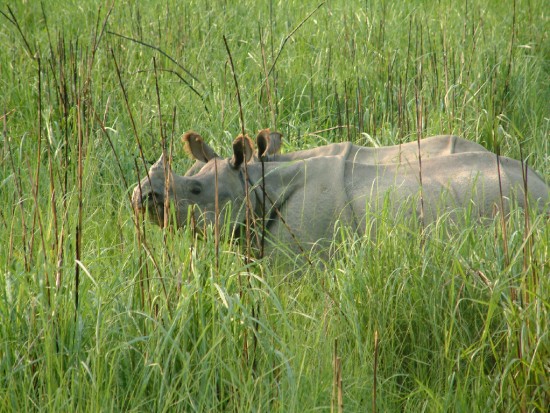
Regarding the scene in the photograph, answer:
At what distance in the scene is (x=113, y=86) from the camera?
6594mm

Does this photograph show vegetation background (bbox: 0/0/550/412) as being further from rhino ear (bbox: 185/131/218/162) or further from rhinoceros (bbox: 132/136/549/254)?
rhino ear (bbox: 185/131/218/162)

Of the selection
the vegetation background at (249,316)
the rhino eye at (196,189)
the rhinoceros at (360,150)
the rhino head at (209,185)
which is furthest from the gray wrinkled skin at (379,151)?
the vegetation background at (249,316)

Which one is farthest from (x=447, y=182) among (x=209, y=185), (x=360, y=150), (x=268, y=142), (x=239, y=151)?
(x=209, y=185)

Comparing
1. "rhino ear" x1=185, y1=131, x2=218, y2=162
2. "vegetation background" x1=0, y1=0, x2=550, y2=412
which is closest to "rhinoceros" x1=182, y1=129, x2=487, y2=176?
"rhino ear" x1=185, y1=131, x2=218, y2=162

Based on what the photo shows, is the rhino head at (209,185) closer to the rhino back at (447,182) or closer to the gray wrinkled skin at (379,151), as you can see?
the gray wrinkled skin at (379,151)

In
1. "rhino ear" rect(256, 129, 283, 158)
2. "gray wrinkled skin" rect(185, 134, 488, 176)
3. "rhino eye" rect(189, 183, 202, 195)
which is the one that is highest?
"rhino ear" rect(256, 129, 283, 158)

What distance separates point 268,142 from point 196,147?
455 mm

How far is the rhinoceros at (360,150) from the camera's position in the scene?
5.08 metres

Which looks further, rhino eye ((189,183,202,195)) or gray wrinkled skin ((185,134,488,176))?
gray wrinkled skin ((185,134,488,176))

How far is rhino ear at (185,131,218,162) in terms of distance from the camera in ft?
16.7

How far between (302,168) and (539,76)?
3038 mm

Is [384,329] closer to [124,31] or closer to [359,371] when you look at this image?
[359,371]

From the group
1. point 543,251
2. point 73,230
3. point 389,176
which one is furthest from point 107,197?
point 543,251

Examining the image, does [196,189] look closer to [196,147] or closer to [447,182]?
[196,147]
